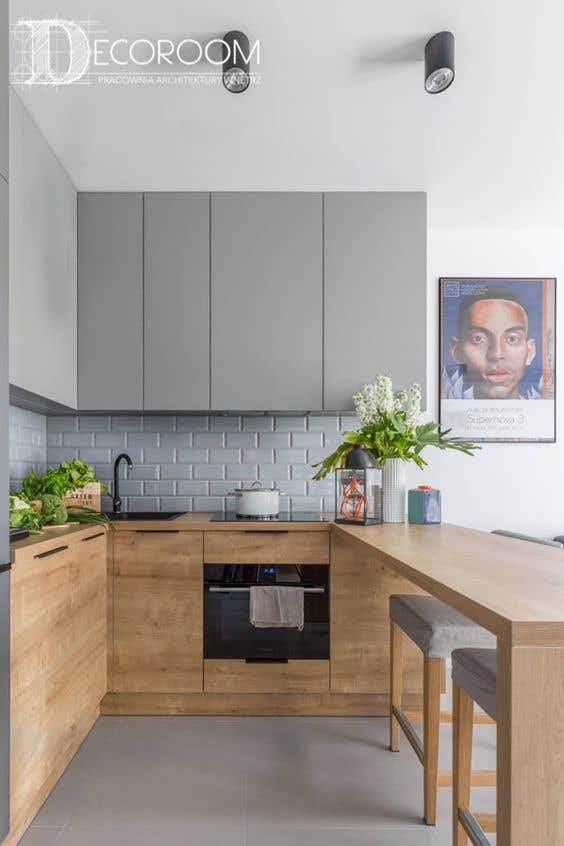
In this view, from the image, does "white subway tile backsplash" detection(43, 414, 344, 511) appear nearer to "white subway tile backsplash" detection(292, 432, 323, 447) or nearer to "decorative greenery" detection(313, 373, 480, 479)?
"white subway tile backsplash" detection(292, 432, 323, 447)

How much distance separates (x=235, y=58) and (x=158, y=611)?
228 centimetres

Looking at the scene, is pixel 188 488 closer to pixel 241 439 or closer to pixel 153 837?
pixel 241 439

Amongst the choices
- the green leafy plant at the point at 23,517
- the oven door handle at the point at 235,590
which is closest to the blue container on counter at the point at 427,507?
the oven door handle at the point at 235,590

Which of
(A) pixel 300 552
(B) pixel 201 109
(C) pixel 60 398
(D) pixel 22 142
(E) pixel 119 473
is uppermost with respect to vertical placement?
(B) pixel 201 109

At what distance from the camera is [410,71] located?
212cm

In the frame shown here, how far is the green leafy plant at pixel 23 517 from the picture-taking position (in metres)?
2.08

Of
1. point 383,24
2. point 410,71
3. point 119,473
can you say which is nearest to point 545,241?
point 410,71

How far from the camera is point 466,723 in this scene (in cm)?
156

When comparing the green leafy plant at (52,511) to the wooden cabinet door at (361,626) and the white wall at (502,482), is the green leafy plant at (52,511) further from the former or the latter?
the white wall at (502,482)

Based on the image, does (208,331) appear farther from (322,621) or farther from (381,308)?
(322,621)

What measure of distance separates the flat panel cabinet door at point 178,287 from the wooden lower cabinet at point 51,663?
0.98 meters

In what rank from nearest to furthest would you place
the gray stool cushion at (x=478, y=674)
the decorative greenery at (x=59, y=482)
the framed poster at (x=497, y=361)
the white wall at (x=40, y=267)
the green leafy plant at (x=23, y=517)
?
the gray stool cushion at (x=478, y=674) → the green leafy plant at (x=23, y=517) → the white wall at (x=40, y=267) → the decorative greenery at (x=59, y=482) → the framed poster at (x=497, y=361)

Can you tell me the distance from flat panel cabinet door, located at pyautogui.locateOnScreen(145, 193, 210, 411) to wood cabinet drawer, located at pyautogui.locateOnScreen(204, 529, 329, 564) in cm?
73

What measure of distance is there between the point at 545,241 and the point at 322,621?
267 cm
